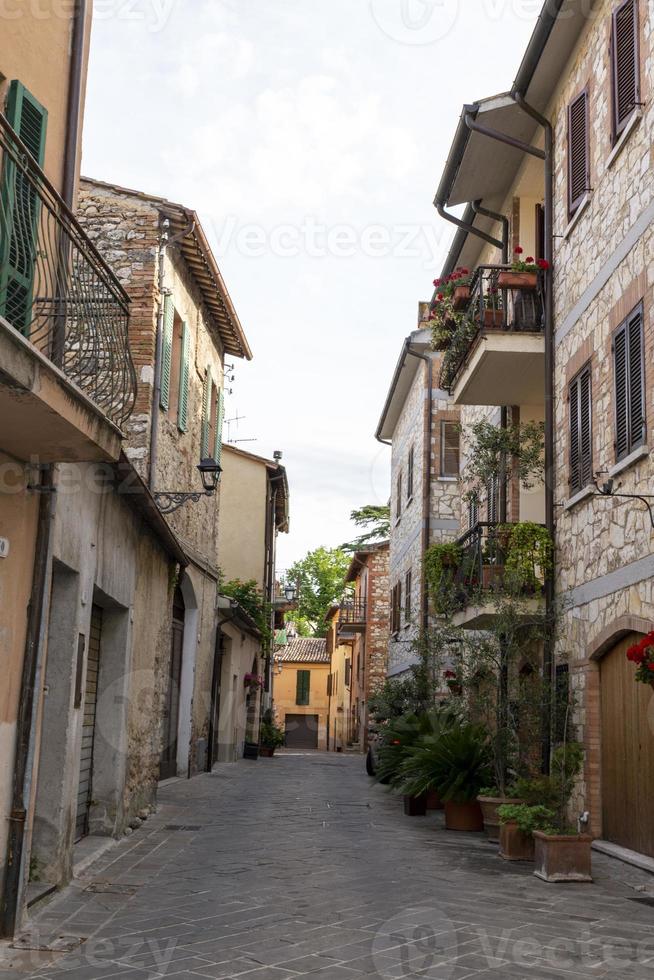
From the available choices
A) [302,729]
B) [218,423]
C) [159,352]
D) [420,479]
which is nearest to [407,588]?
[420,479]

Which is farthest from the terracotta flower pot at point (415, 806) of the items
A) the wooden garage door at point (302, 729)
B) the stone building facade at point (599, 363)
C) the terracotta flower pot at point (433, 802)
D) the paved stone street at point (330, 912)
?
the wooden garage door at point (302, 729)

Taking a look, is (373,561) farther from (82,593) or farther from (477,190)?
(82,593)

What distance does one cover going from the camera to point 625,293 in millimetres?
9742

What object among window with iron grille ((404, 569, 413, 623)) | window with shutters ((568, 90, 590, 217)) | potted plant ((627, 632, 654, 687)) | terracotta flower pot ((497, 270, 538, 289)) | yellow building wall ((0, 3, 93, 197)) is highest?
window with shutters ((568, 90, 590, 217))

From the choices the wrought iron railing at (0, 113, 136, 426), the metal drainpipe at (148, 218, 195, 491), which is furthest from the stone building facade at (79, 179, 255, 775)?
the wrought iron railing at (0, 113, 136, 426)

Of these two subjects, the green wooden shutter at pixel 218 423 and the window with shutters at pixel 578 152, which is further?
the green wooden shutter at pixel 218 423

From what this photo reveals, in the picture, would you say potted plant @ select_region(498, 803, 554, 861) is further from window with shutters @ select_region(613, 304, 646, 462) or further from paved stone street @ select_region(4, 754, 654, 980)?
window with shutters @ select_region(613, 304, 646, 462)

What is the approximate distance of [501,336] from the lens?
12.7 meters

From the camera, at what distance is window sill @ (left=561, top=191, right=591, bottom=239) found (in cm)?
1114

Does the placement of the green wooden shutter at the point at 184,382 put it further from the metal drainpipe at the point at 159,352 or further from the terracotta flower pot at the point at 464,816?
the terracotta flower pot at the point at 464,816

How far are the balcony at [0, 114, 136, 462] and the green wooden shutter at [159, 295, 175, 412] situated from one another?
6314 mm

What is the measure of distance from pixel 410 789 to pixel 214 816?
2253mm

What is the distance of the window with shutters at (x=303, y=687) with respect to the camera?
5669 centimetres

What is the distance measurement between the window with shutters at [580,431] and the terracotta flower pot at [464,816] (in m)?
3.53
